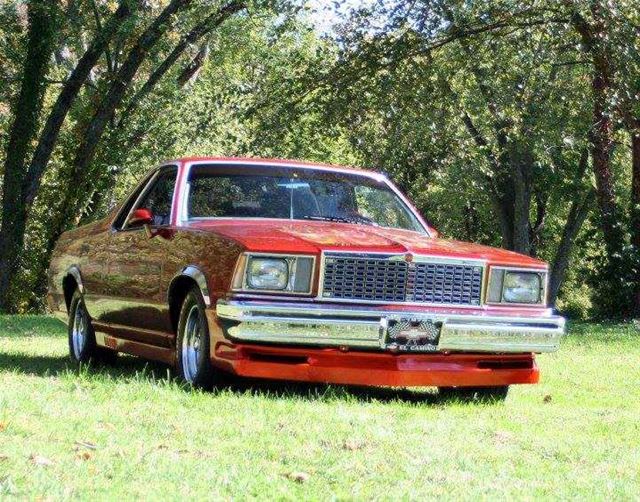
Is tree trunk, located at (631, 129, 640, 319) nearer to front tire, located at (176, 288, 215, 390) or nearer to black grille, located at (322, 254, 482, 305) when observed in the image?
black grille, located at (322, 254, 482, 305)

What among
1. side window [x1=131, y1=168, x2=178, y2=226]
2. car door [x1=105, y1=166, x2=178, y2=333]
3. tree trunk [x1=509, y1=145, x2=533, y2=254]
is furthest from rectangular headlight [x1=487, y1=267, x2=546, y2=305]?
tree trunk [x1=509, y1=145, x2=533, y2=254]

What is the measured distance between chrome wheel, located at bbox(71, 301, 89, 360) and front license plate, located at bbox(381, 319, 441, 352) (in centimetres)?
350

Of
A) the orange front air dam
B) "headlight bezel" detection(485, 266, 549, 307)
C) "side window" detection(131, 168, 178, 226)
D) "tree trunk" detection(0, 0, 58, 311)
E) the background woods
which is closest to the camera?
the orange front air dam

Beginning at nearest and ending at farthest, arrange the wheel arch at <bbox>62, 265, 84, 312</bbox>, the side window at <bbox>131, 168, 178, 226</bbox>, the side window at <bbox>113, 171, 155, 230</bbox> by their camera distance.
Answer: the side window at <bbox>131, 168, 178, 226</bbox>, the side window at <bbox>113, 171, 155, 230</bbox>, the wheel arch at <bbox>62, 265, 84, 312</bbox>

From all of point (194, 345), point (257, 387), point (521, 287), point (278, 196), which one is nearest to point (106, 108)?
point (278, 196)

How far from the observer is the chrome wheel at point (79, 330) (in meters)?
10.8

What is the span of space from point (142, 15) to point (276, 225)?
53.9ft

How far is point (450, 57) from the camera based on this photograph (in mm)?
23141

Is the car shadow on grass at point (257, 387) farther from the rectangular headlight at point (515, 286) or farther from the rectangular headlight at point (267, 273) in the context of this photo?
the rectangular headlight at point (515, 286)

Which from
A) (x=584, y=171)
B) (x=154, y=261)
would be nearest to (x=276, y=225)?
(x=154, y=261)

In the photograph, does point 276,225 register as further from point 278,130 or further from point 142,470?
point 278,130

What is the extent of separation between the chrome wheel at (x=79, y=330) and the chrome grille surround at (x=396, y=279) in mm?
3304

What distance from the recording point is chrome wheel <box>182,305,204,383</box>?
27.8 feet

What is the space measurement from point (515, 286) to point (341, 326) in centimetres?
143
